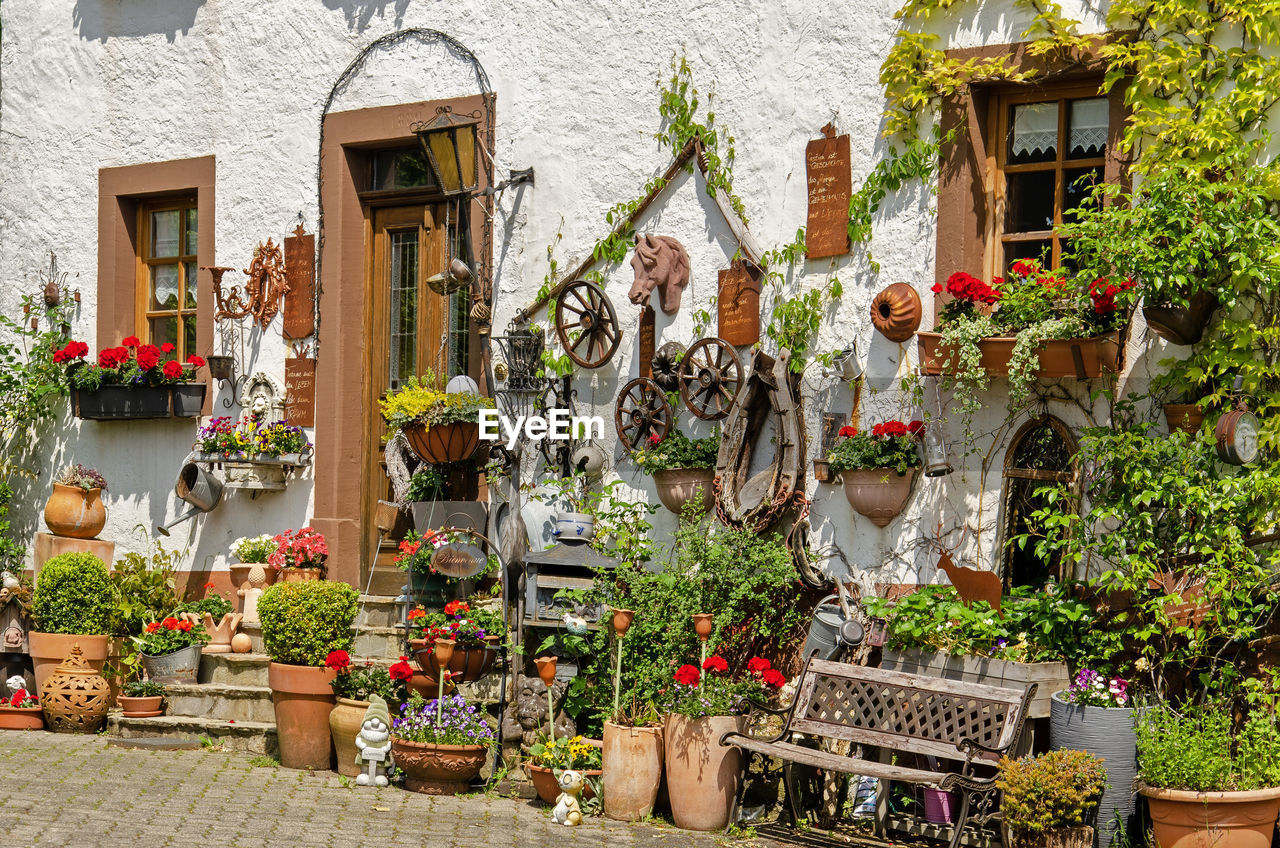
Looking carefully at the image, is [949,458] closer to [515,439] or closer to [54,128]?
[515,439]

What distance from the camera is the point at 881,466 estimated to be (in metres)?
7.40

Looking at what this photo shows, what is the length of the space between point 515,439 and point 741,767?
265 centimetres

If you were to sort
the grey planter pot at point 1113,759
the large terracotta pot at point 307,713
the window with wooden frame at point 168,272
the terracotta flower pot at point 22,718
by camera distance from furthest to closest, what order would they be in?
the window with wooden frame at point 168,272
the terracotta flower pot at point 22,718
the large terracotta pot at point 307,713
the grey planter pot at point 1113,759

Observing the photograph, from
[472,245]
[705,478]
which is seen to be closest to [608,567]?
[705,478]

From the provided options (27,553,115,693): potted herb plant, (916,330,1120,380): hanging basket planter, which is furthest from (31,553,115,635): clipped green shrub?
(916,330,1120,380): hanging basket planter

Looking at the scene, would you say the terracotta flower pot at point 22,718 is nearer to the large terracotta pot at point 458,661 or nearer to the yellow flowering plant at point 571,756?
the large terracotta pot at point 458,661

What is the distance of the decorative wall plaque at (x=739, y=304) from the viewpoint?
801 centimetres

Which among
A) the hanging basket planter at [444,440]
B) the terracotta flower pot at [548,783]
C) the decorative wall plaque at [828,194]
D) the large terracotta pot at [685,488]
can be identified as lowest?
the terracotta flower pot at [548,783]

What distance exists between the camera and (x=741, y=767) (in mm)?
6852

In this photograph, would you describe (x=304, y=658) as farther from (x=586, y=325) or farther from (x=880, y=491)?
(x=880, y=491)

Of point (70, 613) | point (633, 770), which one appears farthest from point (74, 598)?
point (633, 770)

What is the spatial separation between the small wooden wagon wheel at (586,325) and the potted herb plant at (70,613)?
3.37m

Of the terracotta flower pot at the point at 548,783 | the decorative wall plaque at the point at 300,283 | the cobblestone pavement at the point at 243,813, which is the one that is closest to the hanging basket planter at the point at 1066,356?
the cobblestone pavement at the point at 243,813

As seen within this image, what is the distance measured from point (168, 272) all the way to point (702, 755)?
5899mm
